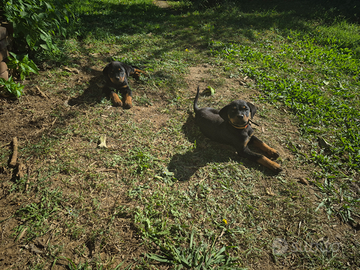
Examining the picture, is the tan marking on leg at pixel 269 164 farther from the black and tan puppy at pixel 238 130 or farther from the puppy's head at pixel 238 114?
the puppy's head at pixel 238 114

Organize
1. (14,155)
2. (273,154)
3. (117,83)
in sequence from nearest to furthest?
1. (14,155)
2. (273,154)
3. (117,83)

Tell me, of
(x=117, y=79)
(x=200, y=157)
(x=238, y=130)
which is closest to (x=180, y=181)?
(x=200, y=157)

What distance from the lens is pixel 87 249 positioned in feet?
7.05

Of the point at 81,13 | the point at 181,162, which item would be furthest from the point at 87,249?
the point at 81,13

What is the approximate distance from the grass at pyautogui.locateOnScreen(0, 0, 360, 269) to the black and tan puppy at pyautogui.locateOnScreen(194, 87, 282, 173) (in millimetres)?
178

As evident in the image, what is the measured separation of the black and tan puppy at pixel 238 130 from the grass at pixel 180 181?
7.0 inches

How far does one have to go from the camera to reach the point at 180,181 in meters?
2.93

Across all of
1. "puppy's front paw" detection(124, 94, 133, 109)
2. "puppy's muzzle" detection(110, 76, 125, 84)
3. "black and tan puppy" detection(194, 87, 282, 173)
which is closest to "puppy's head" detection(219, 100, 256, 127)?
"black and tan puppy" detection(194, 87, 282, 173)

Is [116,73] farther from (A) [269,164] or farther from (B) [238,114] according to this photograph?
(A) [269,164]

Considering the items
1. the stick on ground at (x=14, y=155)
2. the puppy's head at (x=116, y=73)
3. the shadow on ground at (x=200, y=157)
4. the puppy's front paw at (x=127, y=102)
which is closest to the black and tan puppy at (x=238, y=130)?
the shadow on ground at (x=200, y=157)

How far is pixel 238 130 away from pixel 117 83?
2259 mm

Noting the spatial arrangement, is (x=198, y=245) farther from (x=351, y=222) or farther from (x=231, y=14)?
(x=231, y=14)

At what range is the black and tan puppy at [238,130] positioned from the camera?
9.89ft

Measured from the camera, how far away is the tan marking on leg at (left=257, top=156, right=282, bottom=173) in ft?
9.95
